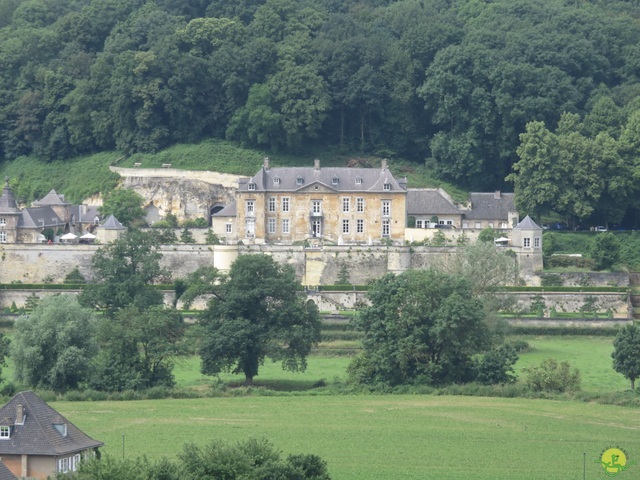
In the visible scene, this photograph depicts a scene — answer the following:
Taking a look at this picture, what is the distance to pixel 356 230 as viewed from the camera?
8712 cm

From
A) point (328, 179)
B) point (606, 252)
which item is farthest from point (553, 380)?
point (328, 179)

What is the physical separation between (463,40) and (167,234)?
21.4 meters

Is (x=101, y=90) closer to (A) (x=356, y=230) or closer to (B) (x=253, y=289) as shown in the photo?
(A) (x=356, y=230)

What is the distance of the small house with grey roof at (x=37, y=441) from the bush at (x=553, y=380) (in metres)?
19.5

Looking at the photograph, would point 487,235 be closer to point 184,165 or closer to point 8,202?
point 184,165

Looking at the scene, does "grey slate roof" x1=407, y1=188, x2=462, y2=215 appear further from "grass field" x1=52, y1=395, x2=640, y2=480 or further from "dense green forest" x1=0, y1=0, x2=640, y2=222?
"grass field" x1=52, y1=395, x2=640, y2=480

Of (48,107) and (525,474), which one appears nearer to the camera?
(525,474)

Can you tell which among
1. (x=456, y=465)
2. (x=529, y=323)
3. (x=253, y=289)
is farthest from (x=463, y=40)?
(x=456, y=465)

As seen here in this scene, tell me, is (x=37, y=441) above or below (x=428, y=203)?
below

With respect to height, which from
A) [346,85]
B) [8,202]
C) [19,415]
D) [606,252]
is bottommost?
[19,415]

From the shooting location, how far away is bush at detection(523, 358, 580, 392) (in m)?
61.8

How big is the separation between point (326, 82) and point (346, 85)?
1.35m

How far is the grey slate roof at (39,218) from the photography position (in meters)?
87.4

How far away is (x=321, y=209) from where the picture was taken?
87438 mm
